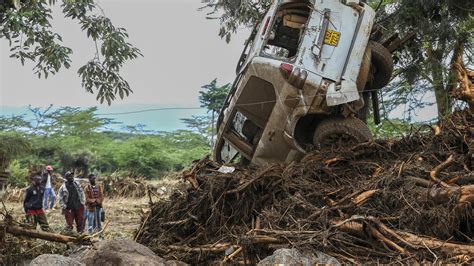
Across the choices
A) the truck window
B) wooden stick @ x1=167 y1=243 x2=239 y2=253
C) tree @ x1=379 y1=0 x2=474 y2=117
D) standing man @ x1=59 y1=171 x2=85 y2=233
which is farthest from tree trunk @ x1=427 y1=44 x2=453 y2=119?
wooden stick @ x1=167 y1=243 x2=239 y2=253

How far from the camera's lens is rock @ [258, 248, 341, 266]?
4.55 metres

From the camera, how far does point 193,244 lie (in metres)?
6.36

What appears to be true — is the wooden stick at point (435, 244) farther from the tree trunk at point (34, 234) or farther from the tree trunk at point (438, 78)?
the tree trunk at point (438, 78)

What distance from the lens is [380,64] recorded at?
8094 millimetres

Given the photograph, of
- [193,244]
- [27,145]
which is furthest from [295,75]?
[27,145]

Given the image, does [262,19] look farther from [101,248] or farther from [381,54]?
[101,248]

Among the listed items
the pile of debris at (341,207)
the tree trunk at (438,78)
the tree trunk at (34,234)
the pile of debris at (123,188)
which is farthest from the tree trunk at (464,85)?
the pile of debris at (123,188)

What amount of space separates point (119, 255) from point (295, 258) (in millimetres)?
1441

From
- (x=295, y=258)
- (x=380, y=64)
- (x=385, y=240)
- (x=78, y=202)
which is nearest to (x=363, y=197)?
(x=385, y=240)

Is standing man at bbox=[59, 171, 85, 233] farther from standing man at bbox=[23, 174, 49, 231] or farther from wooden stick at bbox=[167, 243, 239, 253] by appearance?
wooden stick at bbox=[167, 243, 239, 253]

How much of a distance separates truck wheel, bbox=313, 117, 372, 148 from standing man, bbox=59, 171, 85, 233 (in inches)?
189

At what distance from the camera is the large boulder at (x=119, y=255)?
16.6 feet

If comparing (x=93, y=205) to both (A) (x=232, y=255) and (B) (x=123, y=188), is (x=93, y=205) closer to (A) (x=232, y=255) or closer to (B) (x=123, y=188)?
(A) (x=232, y=255)

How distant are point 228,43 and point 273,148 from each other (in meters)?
5.51
